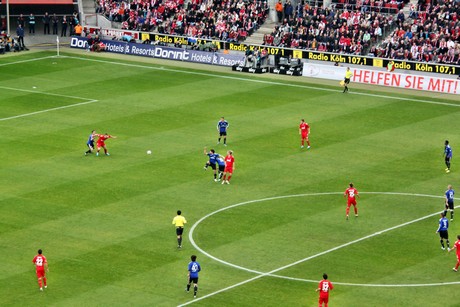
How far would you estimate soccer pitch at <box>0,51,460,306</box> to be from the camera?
4162cm

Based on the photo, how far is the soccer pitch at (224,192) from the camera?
41.6 m

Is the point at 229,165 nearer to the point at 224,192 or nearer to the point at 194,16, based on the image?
the point at 224,192

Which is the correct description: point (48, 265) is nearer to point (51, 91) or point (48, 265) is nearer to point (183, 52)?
point (51, 91)

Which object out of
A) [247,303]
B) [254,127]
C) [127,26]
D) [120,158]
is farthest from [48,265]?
[127,26]

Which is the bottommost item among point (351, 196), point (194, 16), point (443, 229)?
point (443, 229)

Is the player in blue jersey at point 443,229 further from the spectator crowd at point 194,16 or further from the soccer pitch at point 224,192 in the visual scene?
the spectator crowd at point 194,16

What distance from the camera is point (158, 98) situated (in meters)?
76.8

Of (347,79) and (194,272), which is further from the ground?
(347,79)

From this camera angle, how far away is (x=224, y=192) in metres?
53.9

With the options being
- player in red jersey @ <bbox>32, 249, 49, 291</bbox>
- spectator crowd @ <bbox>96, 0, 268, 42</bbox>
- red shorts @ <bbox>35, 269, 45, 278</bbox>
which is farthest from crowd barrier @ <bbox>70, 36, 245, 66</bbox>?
red shorts @ <bbox>35, 269, 45, 278</bbox>

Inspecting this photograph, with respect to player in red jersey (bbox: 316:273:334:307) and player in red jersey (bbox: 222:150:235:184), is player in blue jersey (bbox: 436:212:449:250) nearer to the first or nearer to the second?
player in red jersey (bbox: 316:273:334:307)

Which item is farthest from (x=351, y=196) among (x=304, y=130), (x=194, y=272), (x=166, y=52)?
(x=166, y=52)

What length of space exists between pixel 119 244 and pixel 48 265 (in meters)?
3.72

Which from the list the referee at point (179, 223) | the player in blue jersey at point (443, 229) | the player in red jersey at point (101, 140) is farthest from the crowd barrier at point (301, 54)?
the referee at point (179, 223)
